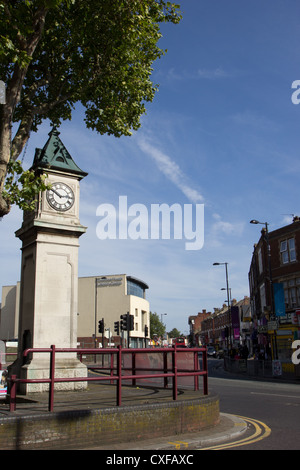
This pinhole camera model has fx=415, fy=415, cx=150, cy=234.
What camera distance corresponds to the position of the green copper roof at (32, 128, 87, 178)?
12078 mm

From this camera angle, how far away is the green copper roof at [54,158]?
39.6 ft

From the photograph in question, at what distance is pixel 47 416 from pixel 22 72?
23.0ft

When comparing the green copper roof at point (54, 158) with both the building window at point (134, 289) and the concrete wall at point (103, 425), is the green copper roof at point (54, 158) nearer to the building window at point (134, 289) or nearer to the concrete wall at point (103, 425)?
the concrete wall at point (103, 425)

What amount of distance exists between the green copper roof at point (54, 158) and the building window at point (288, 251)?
26.6 m

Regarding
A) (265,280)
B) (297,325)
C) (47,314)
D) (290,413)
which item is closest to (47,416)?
(47,314)

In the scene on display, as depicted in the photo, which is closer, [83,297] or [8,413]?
[8,413]

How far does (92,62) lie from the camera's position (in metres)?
12.1

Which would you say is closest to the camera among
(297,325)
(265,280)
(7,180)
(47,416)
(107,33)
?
(47,416)

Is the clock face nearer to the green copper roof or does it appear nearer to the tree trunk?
the green copper roof

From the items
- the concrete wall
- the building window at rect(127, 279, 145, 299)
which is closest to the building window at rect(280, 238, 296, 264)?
the concrete wall

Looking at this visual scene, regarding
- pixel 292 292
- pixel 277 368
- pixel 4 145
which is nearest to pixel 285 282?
pixel 292 292

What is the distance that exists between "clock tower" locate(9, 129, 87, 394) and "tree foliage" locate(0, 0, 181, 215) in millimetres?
1844

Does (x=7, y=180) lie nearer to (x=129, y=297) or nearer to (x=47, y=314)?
(x=47, y=314)

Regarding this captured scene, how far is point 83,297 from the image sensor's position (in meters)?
71.9
